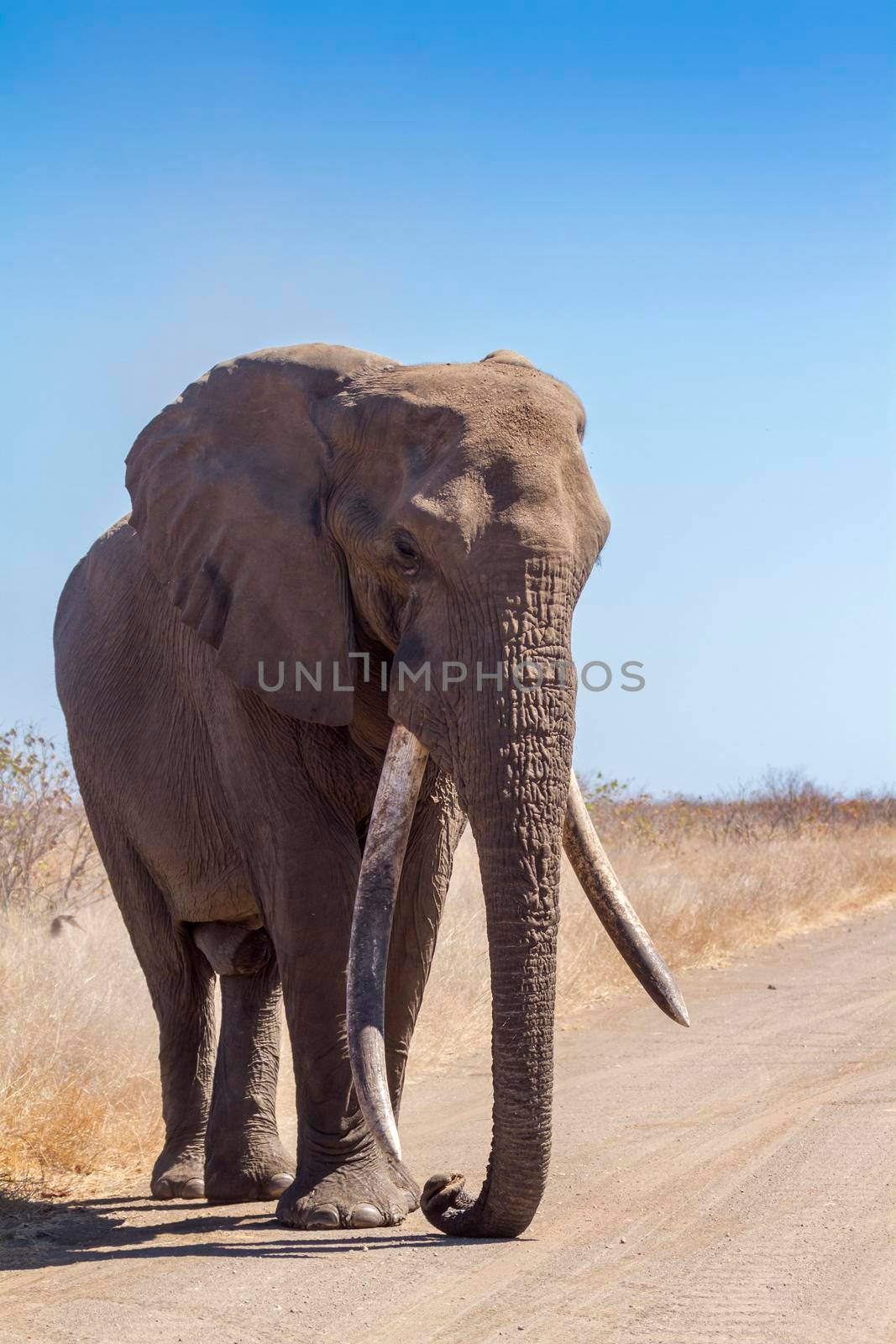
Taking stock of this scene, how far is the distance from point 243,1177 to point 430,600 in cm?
295

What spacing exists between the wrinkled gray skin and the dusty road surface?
1.00ft

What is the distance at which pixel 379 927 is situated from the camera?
16.3 ft

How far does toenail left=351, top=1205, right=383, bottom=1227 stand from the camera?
5.36m

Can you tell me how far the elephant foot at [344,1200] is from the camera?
5.37 meters

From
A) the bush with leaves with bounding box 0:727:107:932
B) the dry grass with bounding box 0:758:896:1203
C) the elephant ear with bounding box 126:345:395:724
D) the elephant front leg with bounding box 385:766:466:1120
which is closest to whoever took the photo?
the elephant ear with bounding box 126:345:395:724

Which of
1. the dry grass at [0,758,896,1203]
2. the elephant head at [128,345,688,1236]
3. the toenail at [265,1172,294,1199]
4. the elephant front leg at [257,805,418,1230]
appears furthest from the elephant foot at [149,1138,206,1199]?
the elephant head at [128,345,688,1236]

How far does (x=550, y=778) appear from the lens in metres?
4.76

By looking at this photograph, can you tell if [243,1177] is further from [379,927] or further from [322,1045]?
[379,927]

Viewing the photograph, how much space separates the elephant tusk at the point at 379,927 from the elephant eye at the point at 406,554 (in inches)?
22.2

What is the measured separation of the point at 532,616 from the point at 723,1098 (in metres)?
3.60

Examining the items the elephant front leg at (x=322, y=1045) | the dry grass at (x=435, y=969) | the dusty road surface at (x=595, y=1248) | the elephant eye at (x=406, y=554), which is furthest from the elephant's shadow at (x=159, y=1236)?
the elephant eye at (x=406, y=554)

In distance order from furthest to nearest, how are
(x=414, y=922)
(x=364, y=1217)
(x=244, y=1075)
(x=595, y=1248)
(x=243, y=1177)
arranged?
(x=244, y=1075)
(x=243, y=1177)
(x=414, y=922)
(x=364, y=1217)
(x=595, y=1248)

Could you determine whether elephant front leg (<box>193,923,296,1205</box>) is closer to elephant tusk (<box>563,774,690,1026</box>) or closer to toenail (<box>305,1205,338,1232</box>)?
toenail (<box>305,1205,338,1232</box>)

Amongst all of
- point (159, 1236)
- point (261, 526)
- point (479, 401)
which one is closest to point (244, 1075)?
point (159, 1236)
